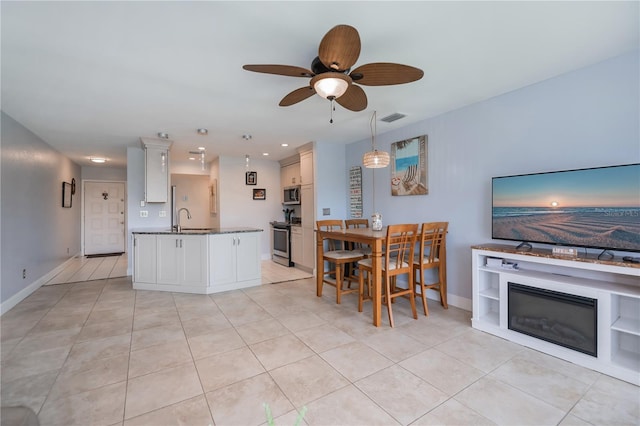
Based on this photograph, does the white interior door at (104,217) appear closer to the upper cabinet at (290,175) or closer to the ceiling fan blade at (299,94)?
the upper cabinet at (290,175)

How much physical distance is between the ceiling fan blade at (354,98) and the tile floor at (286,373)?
2.04m

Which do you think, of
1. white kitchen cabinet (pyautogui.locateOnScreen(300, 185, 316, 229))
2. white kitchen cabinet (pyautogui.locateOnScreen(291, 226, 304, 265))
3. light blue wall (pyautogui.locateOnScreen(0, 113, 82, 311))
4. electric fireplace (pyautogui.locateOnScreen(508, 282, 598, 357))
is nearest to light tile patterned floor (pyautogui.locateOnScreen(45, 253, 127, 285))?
light blue wall (pyautogui.locateOnScreen(0, 113, 82, 311))

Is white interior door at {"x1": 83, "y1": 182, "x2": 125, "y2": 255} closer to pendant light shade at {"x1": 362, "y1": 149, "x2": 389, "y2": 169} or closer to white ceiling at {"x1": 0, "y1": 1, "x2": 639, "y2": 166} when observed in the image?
white ceiling at {"x1": 0, "y1": 1, "x2": 639, "y2": 166}

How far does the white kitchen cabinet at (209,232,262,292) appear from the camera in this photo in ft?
13.3

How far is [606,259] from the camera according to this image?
207 centimetres

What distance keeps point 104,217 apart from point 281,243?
5.10 meters

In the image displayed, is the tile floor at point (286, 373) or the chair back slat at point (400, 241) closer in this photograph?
the tile floor at point (286, 373)

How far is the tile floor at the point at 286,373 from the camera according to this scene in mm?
1646

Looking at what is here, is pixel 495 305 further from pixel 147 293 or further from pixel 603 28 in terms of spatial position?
pixel 147 293

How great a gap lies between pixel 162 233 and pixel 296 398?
3.17 m

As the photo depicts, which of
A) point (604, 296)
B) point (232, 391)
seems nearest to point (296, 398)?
point (232, 391)

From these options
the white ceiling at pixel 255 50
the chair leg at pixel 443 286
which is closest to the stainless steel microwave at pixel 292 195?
the white ceiling at pixel 255 50

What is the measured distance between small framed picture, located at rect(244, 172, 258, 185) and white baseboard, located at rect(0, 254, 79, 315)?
12.1ft

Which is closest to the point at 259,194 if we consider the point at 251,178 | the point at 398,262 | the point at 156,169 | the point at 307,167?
the point at 251,178
